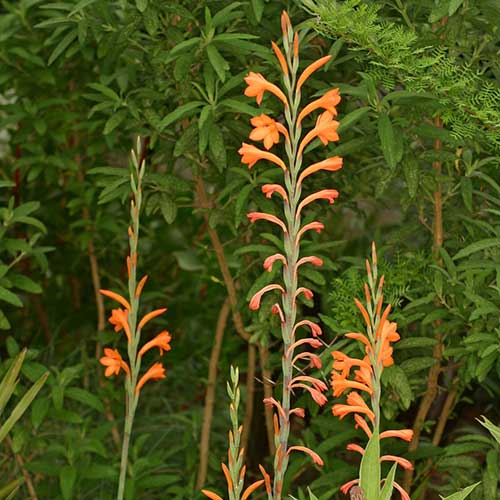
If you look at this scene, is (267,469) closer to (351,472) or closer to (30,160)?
(351,472)

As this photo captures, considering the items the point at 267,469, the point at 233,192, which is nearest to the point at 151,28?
the point at 233,192

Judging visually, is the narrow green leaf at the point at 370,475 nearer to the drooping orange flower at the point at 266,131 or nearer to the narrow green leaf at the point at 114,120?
the drooping orange flower at the point at 266,131

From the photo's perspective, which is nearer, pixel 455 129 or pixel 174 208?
pixel 455 129

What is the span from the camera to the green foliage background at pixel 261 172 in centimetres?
252

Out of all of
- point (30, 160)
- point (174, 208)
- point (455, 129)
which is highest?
point (455, 129)

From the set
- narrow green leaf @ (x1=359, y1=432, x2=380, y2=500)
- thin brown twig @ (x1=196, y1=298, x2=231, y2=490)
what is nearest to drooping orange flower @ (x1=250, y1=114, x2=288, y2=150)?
narrow green leaf @ (x1=359, y1=432, x2=380, y2=500)

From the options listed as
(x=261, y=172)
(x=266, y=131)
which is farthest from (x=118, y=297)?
(x=261, y=172)

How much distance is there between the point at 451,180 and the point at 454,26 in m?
0.45

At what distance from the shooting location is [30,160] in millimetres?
3604

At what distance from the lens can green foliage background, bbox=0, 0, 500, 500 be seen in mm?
2518

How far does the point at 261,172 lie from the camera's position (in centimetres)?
294

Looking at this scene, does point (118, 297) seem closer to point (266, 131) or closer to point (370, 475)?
point (266, 131)

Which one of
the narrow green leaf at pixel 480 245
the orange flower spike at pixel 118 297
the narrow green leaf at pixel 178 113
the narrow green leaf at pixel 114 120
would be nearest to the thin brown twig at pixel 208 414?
the narrow green leaf at pixel 114 120

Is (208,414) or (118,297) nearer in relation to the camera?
(118,297)
